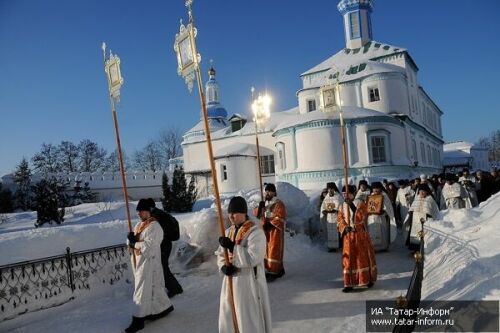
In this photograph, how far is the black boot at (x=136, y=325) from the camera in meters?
5.20

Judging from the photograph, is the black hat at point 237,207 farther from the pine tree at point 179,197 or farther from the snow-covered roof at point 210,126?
the snow-covered roof at point 210,126

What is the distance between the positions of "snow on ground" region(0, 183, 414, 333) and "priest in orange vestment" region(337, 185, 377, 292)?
204 mm

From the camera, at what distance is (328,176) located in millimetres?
22812

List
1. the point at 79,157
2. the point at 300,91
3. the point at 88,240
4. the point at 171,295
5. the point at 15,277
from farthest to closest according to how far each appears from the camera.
A: 1. the point at 79,157
2. the point at 300,91
3. the point at 88,240
4. the point at 171,295
5. the point at 15,277

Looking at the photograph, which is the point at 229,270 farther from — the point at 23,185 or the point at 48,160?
the point at 48,160

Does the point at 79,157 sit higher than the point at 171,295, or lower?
higher

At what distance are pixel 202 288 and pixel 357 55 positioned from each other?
27509mm

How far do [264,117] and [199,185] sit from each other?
24.5 metres

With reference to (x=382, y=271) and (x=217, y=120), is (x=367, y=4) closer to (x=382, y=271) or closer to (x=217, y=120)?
(x=217, y=120)

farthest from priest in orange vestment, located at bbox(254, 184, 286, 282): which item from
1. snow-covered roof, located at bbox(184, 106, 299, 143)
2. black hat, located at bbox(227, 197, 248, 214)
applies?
snow-covered roof, located at bbox(184, 106, 299, 143)

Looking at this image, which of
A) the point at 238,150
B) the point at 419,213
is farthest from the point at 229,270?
the point at 238,150

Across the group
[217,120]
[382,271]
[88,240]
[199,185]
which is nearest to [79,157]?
[217,120]

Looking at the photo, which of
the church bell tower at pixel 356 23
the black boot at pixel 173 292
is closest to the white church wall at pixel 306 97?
the church bell tower at pixel 356 23

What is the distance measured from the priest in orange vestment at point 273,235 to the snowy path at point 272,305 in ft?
0.81
